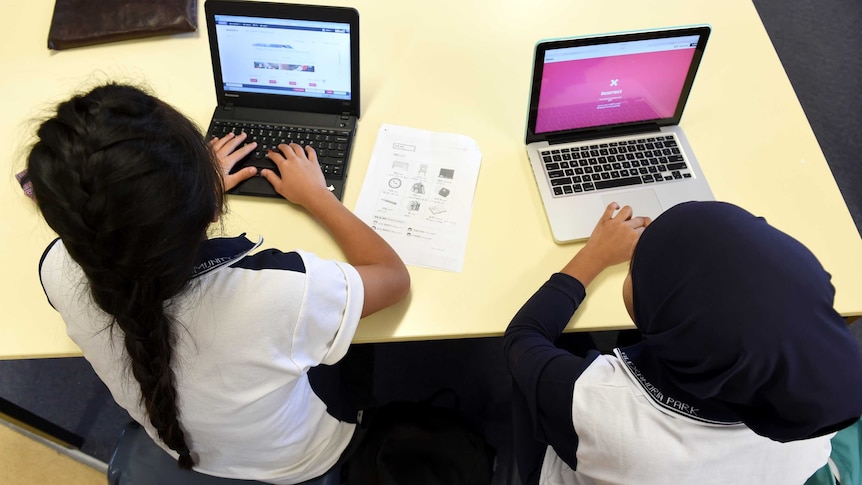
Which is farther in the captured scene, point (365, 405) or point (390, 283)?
point (365, 405)

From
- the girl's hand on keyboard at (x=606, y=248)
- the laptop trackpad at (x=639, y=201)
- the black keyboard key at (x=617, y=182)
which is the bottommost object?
the girl's hand on keyboard at (x=606, y=248)

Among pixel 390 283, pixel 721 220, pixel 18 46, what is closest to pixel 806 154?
pixel 721 220

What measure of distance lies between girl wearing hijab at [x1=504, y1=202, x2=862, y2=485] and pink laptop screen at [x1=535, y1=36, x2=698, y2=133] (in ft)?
1.20

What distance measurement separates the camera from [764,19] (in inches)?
86.9

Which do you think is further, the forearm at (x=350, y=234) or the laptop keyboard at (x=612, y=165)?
the laptop keyboard at (x=612, y=165)

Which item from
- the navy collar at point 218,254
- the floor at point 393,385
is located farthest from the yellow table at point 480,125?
the floor at point 393,385

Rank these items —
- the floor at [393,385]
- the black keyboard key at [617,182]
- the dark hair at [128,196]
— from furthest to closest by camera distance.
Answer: the floor at [393,385] → the black keyboard key at [617,182] → the dark hair at [128,196]

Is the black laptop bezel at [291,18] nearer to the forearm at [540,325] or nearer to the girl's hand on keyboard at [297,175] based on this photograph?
the girl's hand on keyboard at [297,175]

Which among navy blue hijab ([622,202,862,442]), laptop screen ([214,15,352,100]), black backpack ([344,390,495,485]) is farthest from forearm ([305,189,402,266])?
navy blue hijab ([622,202,862,442])

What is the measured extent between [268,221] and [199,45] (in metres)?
0.49

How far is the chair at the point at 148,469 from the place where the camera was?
982 millimetres

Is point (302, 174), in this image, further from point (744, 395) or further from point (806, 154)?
point (806, 154)

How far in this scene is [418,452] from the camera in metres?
1.14

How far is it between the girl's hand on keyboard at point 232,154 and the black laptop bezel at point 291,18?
8 centimetres
